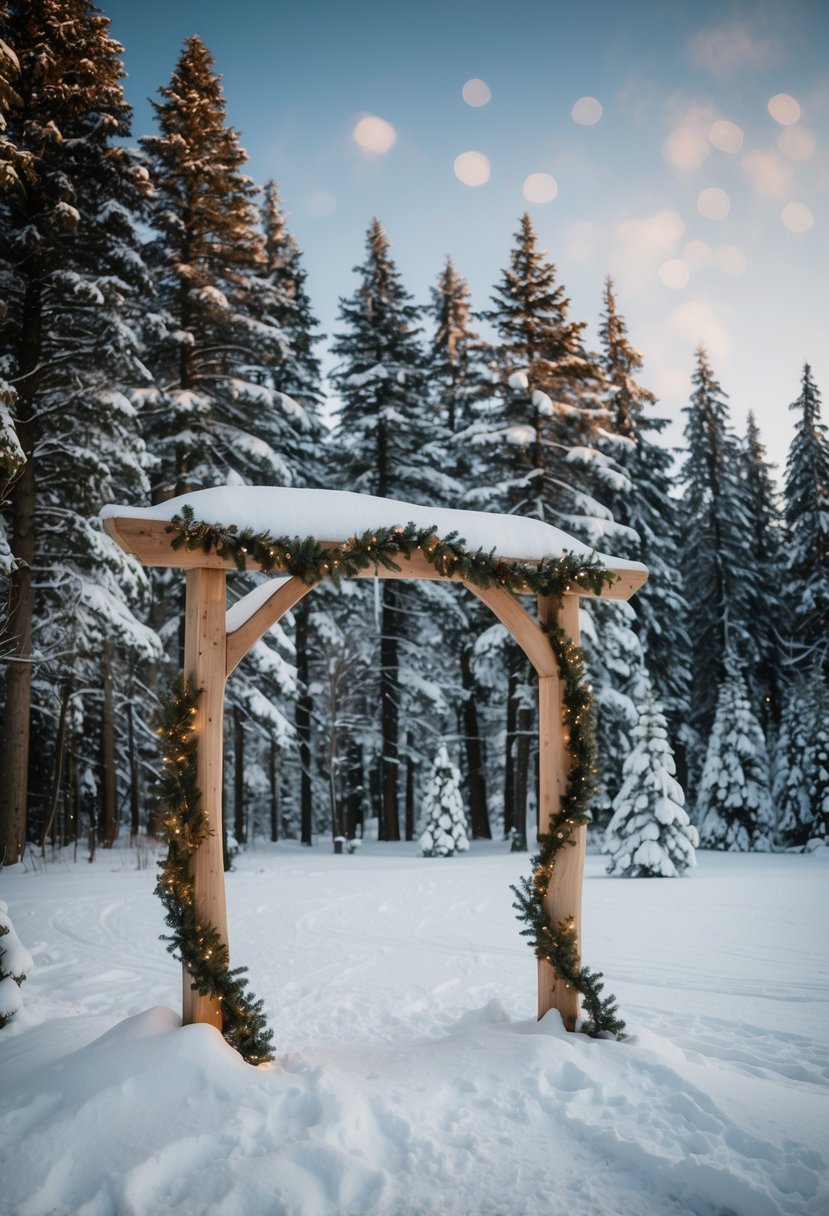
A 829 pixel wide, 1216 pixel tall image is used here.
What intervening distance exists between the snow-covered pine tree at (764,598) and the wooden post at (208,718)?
19276 mm

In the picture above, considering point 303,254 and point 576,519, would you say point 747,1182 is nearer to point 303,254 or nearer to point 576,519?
point 576,519

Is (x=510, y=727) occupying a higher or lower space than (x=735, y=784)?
higher

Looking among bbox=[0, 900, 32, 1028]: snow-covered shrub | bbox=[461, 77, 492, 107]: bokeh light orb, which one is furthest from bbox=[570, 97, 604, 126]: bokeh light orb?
bbox=[0, 900, 32, 1028]: snow-covered shrub

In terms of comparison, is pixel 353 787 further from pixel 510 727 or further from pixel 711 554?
pixel 711 554

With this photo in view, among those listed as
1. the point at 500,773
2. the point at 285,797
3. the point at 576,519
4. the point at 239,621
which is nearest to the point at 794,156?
the point at 576,519

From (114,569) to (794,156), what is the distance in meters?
10.8

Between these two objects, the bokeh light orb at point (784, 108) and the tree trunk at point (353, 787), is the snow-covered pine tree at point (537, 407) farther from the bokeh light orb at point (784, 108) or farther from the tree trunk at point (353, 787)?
the tree trunk at point (353, 787)

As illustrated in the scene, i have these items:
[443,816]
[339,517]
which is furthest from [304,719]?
[339,517]

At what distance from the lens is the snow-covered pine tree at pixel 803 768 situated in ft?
49.8

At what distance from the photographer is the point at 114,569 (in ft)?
34.7

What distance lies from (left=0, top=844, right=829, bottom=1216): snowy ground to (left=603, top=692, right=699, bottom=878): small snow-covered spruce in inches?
189

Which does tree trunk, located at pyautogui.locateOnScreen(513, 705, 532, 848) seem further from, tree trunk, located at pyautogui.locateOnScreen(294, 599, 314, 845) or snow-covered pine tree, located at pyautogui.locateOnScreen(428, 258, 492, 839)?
tree trunk, located at pyautogui.locateOnScreen(294, 599, 314, 845)

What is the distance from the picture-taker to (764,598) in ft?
71.9

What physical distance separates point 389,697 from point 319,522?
13.7 meters
